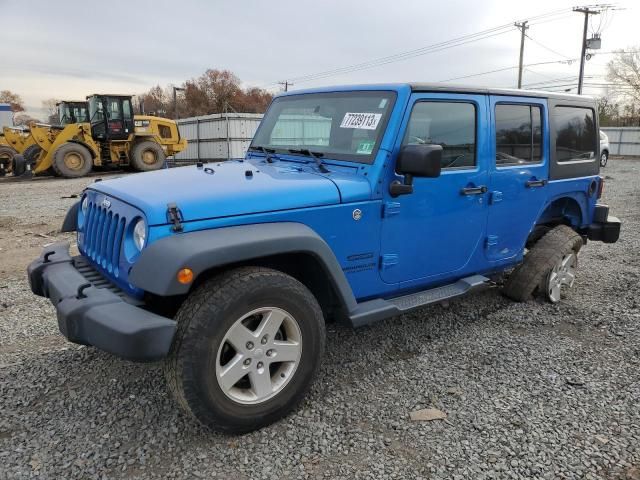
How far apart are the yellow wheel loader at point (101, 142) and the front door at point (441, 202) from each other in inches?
623

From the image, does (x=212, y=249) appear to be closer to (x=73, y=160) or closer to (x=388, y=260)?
(x=388, y=260)

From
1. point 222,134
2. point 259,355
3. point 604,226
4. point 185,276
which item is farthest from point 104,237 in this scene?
point 222,134

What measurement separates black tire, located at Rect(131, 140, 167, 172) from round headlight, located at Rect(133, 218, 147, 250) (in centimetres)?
1631

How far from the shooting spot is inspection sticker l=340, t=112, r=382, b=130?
3.20 meters

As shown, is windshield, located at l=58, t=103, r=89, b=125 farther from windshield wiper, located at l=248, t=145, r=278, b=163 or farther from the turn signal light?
the turn signal light

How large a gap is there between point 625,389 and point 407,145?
216cm

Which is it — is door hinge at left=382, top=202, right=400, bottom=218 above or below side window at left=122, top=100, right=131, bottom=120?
below

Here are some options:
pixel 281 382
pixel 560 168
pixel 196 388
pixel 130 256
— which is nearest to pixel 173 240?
pixel 130 256

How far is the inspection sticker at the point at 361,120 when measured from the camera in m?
3.20

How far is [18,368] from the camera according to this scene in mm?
3320

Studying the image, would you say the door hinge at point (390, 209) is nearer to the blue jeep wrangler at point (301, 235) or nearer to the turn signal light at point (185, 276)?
the blue jeep wrangler at point (301, 235)

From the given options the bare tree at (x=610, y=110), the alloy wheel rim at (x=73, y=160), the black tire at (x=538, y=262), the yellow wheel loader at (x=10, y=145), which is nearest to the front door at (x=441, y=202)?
the black tire at (x=538, y=262)

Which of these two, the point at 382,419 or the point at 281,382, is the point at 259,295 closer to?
the point at 281,382

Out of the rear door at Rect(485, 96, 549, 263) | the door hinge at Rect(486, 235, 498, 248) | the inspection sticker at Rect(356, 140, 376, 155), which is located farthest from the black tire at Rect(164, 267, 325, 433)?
the rear door at Rect(485, 96, 549, 263)
